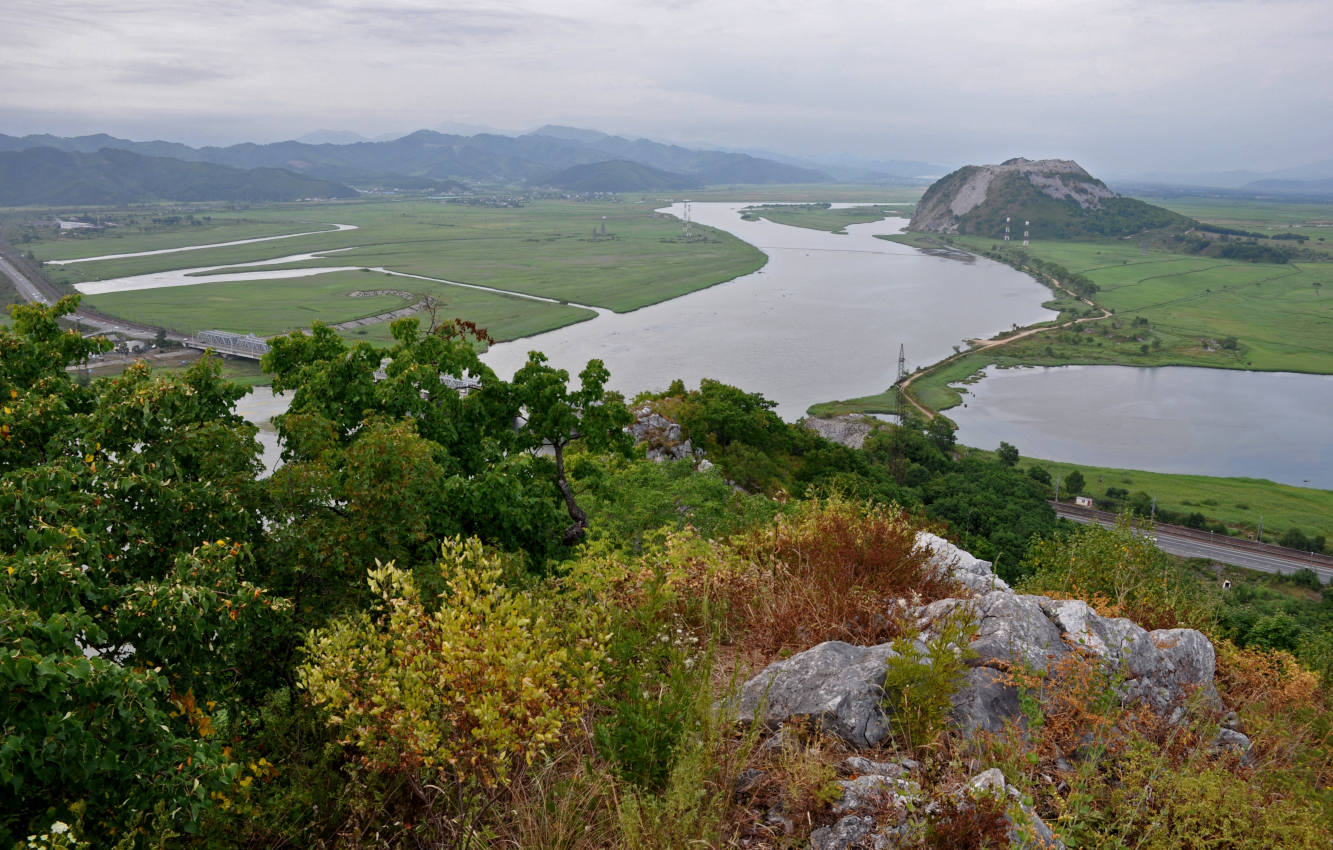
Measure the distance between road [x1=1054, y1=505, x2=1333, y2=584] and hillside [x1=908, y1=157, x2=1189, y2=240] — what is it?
144446 mm

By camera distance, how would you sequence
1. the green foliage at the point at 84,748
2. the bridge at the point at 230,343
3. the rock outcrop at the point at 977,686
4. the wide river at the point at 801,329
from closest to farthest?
1. the green foliage at the point at 84,748
2. the rock outcrop at the point at 977,686
3. the wide river at the point at 801,329
4. the bridge at the point at 230,343

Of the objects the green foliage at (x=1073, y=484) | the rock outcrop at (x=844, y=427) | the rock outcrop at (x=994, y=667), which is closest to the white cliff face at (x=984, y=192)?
the rock outcrop at (x=844, y=427)

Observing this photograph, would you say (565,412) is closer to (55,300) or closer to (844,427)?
(844,427)

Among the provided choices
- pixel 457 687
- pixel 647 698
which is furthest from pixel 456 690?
pixel 647 698

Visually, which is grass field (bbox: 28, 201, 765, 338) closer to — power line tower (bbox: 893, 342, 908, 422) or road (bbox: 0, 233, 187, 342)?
road (bbox: 0, 233, 187, 342)

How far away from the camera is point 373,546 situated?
7.93 m

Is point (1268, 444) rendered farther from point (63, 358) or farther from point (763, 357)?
point (63, 358)

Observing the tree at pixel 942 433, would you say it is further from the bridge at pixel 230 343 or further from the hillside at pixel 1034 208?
the hillside at pixel 1034 208

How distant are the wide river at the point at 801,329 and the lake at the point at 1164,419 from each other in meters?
8.41

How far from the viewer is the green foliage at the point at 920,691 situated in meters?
4.91

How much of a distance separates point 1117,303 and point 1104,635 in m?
111

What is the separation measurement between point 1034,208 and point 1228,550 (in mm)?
161839

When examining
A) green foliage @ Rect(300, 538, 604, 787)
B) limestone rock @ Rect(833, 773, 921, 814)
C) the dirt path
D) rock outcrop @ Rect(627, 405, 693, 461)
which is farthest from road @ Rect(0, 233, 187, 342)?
limestone rock @ Rect(833, 773, 921, 814)

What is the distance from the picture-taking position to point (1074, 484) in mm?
45156
